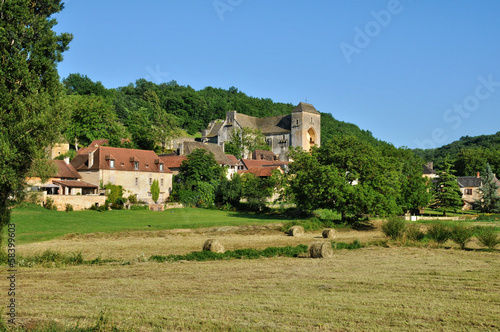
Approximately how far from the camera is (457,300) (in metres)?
13.9

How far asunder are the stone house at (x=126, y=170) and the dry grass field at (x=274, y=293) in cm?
3412

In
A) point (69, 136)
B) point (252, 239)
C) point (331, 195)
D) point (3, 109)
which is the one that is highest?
point (69, 136)

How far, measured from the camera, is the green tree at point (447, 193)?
2778 inches

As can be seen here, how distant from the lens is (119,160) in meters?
60.5

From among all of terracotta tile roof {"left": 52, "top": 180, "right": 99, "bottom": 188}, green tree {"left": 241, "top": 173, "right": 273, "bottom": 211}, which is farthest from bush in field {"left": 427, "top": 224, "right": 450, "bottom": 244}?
terracotta tile roof {"left": 52, "top": 180, "right": 99, "bottom": 188}

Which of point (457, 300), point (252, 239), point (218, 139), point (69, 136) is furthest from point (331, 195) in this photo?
point (218, 139)

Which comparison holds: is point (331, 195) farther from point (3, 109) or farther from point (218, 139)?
point (218, 139)

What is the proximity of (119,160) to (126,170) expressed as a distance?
5.79 ft

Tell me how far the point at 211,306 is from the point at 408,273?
9246 millimetres

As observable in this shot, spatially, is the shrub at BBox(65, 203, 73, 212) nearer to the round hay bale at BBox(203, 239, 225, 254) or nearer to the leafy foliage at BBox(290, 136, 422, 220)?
the leafy foliage at BBox(290, 136, 422, 220)

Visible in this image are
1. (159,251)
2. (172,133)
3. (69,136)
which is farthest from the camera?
(172,133)

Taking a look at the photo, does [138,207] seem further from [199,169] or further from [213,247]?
[213,247]

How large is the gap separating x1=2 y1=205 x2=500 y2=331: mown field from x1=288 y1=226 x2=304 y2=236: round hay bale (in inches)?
400

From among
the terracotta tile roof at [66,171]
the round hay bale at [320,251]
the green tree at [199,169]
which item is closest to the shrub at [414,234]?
the round hay bale at [320,251]
